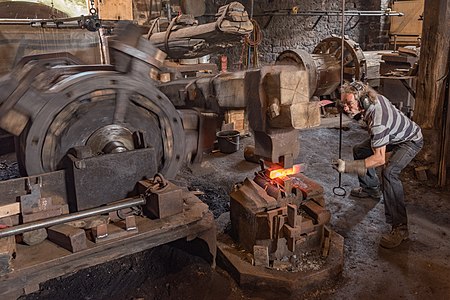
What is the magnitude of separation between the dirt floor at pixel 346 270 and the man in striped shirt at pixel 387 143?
185 millimetres

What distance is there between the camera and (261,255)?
265cm

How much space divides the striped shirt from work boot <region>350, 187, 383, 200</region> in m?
0.92

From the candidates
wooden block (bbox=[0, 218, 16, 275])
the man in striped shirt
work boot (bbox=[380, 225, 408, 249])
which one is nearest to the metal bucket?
the man in striped shirt

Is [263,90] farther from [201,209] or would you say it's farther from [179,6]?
[179,6]

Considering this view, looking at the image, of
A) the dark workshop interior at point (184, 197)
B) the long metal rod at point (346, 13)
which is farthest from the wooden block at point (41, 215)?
the long metal rod at point (346, 13)

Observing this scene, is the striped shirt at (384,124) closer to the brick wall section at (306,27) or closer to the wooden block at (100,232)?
the wooden block at (100,232)

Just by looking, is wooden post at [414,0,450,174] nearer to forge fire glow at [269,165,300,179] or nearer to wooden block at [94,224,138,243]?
forge fire glow at [269,165,300,179]

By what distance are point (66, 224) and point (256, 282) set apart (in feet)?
3.88

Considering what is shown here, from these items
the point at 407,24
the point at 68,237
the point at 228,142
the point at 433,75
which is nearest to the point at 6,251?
the point at 68,237

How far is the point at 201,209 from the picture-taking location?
97.2 inches

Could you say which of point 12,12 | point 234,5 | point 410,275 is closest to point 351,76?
point 234,5

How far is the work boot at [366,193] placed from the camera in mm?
4047

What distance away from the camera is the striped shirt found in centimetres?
305

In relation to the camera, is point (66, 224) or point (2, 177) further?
point (2, 177)
